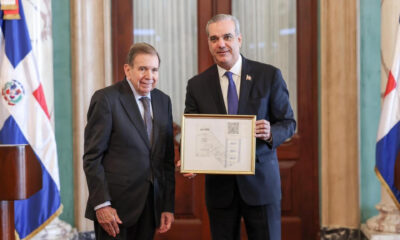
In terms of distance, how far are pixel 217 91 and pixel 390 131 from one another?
1.77 m

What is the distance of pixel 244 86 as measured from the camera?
277 cm

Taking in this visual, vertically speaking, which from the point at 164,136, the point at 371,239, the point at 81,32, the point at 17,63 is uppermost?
the point at 81,32

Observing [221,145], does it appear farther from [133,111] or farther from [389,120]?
[389,120]

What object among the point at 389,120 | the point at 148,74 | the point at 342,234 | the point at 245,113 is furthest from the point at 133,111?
the point at 342,234

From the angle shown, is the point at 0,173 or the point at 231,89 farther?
the point at 231,89

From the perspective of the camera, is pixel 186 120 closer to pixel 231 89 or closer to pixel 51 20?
pixel 231 89

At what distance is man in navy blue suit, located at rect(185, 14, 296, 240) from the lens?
8.87ft

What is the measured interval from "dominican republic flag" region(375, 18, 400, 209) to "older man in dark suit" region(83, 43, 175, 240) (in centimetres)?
207

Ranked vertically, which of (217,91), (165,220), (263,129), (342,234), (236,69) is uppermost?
(236,69)

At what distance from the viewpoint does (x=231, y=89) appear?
9.11 ft

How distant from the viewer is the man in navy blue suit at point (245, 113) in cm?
271

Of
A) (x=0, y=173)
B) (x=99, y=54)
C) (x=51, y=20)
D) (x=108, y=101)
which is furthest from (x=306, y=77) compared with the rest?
(x=0, y=173)

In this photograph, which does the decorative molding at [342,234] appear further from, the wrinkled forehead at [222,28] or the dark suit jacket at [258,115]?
the wrinkled forehead at [222,28]

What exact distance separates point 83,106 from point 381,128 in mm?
2671
